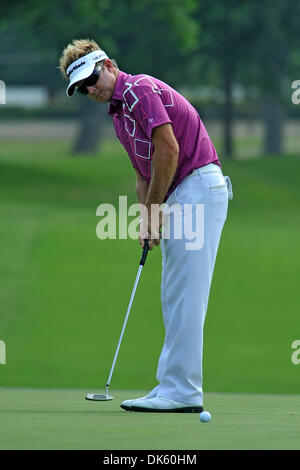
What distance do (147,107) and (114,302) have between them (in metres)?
10.0

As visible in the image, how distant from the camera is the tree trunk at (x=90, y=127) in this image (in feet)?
138

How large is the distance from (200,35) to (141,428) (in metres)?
31.4

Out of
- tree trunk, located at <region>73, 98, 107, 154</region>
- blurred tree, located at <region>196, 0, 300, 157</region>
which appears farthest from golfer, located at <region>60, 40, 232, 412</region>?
tree trunk, located at <region>73, 98, 107, 154</region>

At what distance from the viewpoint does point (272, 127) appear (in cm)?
4509

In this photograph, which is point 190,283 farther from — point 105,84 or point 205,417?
point 105,84

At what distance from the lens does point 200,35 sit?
35125mm

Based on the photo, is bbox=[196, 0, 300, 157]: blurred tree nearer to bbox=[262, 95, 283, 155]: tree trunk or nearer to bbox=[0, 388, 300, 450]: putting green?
bbox=[262, 95, 283, 155]: tree trunk

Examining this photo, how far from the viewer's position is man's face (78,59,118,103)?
5504 millimetres

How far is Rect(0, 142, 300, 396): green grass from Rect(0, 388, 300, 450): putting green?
195 inches

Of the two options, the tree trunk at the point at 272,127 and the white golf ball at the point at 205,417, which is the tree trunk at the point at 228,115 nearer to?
the tree trunk at the point at 272,127

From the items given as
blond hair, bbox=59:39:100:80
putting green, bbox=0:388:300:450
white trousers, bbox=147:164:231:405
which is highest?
blond hair, bbox=59:39:100:80

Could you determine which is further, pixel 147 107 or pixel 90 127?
pixel 90 127

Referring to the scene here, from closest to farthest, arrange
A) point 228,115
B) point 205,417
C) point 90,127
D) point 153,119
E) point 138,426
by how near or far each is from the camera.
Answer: point 138,426 → point 205,417 → point 153,119 → point 228,115 → point 90,127

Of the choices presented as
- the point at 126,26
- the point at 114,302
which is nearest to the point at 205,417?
the point at 114,302
